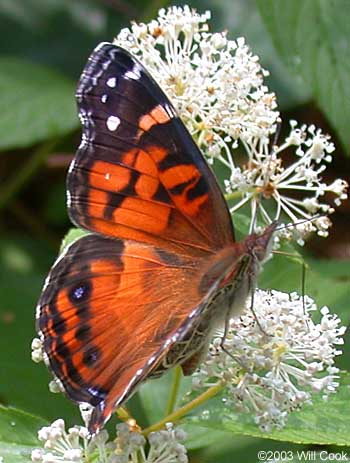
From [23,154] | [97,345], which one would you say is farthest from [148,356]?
[23,154]

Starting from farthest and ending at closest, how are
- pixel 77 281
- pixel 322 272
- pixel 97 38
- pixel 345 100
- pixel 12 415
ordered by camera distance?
pixel 97 38 < pixel 322 272 < pixel 345 100 < pixel 12 415 < pixel 77 281

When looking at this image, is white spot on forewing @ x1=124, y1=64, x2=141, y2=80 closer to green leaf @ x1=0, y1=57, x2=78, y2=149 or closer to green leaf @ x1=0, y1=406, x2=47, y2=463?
green leaf @ x1=0, y1=406, x2=47, y2=463

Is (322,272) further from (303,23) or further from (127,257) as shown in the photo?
(127,257)

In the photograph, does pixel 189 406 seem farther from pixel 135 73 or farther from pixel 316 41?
pixel 316 41

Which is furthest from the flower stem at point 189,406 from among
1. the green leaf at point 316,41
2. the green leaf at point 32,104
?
the green leaf at point 32,104

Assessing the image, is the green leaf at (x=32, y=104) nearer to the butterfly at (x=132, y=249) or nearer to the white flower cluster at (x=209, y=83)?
the white flower cluster at (x=209, y=83)

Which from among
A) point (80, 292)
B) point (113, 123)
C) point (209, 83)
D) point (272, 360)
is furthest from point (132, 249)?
point (209, 83)

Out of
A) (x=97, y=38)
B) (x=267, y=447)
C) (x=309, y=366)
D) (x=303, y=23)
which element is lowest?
(x=267, y=447)

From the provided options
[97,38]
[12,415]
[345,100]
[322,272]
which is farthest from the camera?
[97,38]
